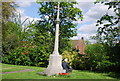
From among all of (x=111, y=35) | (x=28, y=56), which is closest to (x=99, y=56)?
(x=111, y=35)

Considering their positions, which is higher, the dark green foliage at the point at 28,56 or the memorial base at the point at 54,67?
the dark green foliage at the point at 28,56

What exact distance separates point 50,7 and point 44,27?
2.83 m

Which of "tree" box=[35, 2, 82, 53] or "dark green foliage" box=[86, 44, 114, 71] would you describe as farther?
"tree" box=[35, 2, 82, 53]

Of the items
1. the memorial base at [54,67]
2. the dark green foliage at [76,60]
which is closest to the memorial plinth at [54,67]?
the memorial base at [54,67]

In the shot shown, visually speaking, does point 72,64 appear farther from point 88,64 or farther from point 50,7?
point 50,7

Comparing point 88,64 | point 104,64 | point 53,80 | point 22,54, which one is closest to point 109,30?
point 104,64

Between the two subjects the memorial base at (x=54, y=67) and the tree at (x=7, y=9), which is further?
the tree at (x=7, y=9)

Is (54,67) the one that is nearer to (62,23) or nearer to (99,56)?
(99,56)

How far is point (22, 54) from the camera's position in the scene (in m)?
20.9

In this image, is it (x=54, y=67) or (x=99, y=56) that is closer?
(x=54, y=67)

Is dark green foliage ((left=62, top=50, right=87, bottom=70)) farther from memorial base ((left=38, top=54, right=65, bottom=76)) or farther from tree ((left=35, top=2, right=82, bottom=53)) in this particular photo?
memorial base ((left=38, top=54, right=65, bottom=76))

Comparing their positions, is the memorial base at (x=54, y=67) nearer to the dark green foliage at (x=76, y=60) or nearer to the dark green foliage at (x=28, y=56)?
the dark green foliage at (x=76, y=60)

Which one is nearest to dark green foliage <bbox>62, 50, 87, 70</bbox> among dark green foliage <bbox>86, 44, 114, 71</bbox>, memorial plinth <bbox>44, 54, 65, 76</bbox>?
dark green foliage <bbox>86, 44, 114, 71</bbox>

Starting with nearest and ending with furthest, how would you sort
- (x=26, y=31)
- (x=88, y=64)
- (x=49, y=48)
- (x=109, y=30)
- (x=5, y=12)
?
(x=5, y=12), (x=109, y=30), (x=88, y=64), (x=49, y=48), (x=26, y=31)
